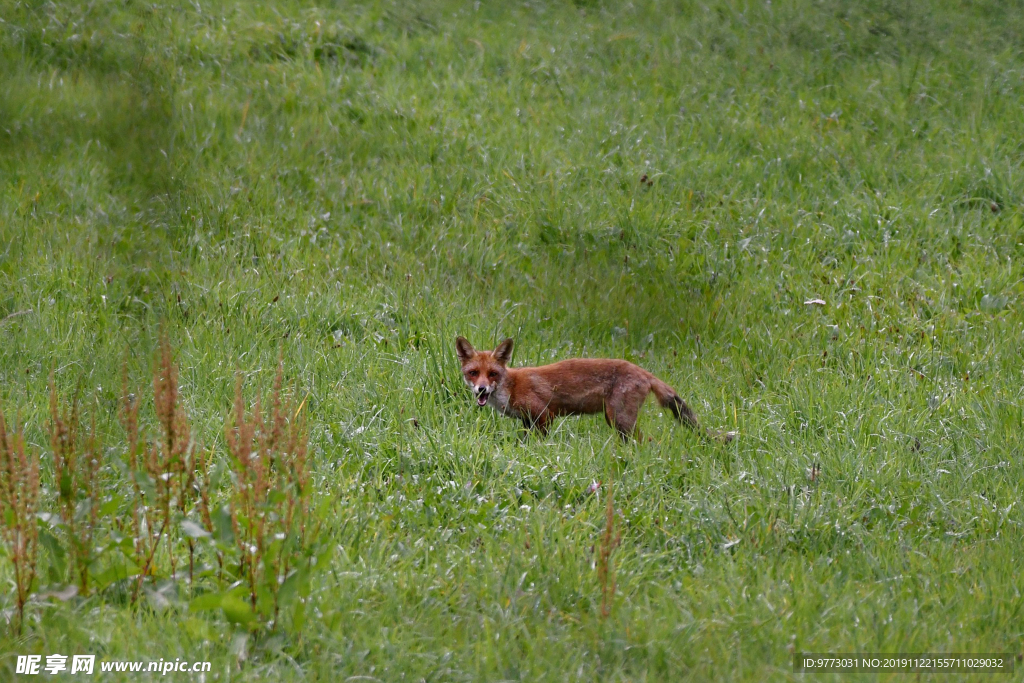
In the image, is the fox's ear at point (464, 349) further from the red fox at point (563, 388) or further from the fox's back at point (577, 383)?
the fox's back at point (577, 383)

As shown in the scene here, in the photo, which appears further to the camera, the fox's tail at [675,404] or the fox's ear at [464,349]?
the fox's ear at [464,349]

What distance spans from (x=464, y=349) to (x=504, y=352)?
293 mm

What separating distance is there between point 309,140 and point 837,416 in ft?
21.6

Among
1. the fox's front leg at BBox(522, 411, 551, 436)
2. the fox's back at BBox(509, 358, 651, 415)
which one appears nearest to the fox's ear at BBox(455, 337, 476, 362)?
the fox's back at BBox(509, 358, 651, 415)

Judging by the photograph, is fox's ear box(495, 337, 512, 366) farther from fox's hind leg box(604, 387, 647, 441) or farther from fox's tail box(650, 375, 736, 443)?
fox's tail box(650, 375, 736, 443)

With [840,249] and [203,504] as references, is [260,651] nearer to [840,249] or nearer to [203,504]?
[203,504]

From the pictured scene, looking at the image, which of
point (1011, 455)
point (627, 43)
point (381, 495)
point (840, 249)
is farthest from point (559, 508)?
point (627, 43)

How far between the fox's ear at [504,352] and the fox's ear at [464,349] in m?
0.18

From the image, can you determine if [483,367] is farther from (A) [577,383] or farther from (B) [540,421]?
(A) [577,383]

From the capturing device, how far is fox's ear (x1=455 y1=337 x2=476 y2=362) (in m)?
6.58

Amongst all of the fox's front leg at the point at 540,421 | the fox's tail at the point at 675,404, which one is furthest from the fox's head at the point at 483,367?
the fox's tail at the point at 675,404

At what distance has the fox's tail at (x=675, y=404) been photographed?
20.3 feet

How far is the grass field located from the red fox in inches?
7.1

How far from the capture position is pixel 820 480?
5.37 m
